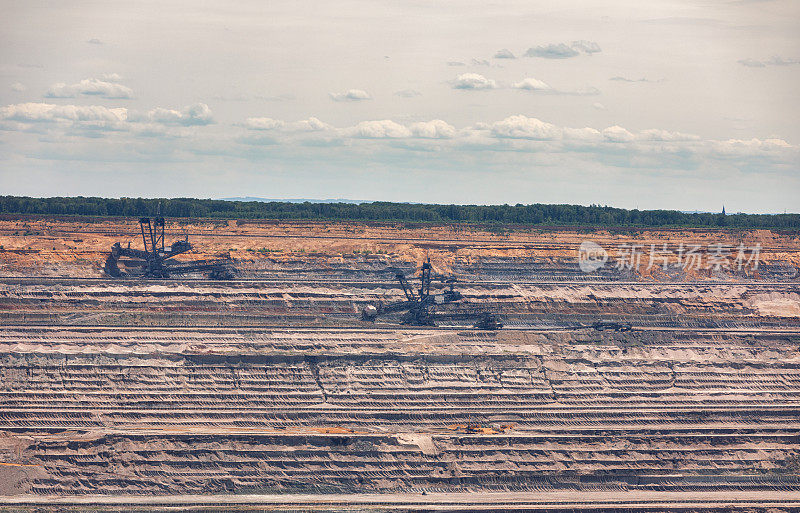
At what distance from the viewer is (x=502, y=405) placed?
59781 mm

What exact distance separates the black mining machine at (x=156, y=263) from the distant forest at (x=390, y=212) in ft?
83.7

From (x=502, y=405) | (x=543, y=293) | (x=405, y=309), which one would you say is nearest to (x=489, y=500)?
(x=502, y=405)

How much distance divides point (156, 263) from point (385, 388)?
110 ft

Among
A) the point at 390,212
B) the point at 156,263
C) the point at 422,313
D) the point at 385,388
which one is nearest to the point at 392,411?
the point at 385,388

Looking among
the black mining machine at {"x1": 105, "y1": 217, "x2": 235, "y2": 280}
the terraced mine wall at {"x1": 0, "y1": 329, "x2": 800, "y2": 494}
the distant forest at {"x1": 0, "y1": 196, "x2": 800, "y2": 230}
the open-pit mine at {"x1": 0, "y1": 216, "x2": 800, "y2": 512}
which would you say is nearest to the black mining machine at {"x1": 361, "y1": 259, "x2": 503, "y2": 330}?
the open-pit mine at {"x1": 0, "y1": 216, "x2": 800, "y2": 512}

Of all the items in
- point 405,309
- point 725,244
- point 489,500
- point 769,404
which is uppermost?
point 725,244

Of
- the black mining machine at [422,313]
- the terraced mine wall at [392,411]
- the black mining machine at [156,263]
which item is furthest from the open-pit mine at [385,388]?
the black mining machine at [156,263]

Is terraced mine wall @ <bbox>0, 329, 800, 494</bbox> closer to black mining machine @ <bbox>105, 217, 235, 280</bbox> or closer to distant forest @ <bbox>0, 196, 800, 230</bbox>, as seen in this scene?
black mining machine @ <bbox>105, 217, 235, 280</bbox>

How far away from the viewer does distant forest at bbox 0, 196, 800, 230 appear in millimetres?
118875

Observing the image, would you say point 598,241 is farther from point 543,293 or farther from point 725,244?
point 543,293

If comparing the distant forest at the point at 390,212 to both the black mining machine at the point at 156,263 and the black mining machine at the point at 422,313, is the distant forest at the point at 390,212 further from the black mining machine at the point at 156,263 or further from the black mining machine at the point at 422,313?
the black mining machine at the point at 422,313

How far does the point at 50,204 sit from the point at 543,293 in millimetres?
75167

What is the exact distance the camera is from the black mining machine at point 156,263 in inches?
3305

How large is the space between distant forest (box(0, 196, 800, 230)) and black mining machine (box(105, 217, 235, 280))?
25506mm
